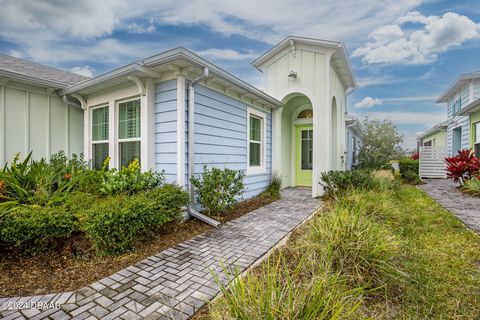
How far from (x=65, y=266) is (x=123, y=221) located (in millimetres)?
803

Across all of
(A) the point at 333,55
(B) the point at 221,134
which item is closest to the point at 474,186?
(A) the point at 333,55

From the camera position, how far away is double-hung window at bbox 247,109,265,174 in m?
6.74

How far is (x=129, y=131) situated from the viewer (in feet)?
16.9

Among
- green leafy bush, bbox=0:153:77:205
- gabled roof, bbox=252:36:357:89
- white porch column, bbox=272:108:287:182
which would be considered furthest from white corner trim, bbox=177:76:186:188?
gabled roof, bbox=252:36:357:89

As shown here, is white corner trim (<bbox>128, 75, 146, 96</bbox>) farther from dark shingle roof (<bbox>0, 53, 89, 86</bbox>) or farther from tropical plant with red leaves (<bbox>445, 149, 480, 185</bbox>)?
tropical plant with red leaves (<bbox>445, 149, 480, 185</bbox>)

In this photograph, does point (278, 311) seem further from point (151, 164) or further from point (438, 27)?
point (438, 27)

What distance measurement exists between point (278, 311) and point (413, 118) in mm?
19204

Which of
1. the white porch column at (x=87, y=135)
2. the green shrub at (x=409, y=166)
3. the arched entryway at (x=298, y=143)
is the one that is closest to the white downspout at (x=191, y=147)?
the white porch column at (x=87, y=135)

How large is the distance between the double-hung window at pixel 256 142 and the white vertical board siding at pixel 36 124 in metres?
4.64

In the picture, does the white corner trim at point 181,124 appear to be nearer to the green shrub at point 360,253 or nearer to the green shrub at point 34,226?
the green shrub at point 34,226

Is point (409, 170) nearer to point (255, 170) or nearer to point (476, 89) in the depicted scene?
point (476, 89)

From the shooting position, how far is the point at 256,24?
8.42m

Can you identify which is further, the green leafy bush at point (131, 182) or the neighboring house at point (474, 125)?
the neighboring house at point (474, 125)

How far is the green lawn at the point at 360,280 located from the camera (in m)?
1.55
